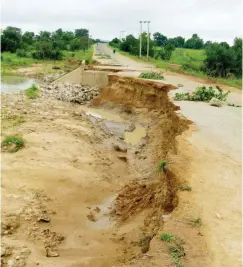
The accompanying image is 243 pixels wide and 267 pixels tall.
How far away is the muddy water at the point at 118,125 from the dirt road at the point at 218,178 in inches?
127

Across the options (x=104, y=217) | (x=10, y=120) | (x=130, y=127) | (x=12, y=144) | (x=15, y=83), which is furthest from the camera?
(x=15, y=83)

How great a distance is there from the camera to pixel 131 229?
8.77 m

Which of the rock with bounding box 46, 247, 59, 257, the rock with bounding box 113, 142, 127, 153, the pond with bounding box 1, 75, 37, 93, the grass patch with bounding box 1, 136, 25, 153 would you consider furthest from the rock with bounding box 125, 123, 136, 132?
the pond with bounding box 1, 75, 37, 93

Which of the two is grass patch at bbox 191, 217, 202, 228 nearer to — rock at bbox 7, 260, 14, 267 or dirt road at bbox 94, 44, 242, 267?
dirt road at bbox 94, 44, 242, 267

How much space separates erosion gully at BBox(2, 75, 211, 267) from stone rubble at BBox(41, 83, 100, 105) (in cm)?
542

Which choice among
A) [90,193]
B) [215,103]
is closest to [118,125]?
[215,103]

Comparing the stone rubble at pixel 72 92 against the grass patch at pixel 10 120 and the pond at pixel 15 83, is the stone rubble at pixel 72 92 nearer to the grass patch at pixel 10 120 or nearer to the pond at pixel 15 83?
the pond at pixel 15 83

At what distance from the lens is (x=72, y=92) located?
83.8 ft

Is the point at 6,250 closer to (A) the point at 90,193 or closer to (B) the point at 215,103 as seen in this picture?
(A) the point at 90,193

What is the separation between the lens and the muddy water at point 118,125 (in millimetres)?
17516

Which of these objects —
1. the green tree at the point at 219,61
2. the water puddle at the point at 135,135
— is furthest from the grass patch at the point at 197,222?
the green tree at the point at 219,61

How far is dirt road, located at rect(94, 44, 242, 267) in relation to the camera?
6.08 m

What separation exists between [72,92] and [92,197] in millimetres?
15714

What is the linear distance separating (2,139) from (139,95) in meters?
10.4
